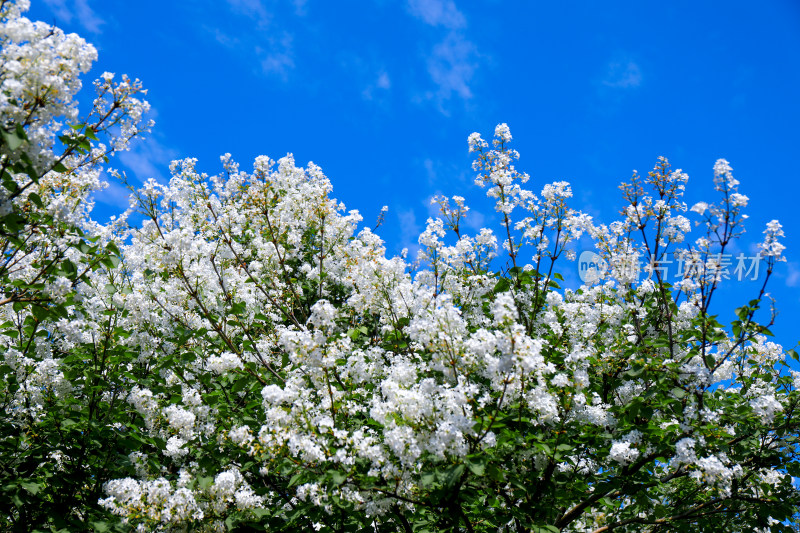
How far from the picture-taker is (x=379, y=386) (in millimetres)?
6633

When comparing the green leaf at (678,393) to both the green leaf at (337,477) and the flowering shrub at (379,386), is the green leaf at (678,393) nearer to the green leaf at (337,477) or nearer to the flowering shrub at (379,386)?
the flowering shrub at (379,386)

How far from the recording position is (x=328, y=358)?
5555 millimetres

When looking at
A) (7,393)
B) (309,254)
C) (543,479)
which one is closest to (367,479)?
(543,479)

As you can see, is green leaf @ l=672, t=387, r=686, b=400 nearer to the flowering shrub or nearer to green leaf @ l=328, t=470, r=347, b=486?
the flowering shrub

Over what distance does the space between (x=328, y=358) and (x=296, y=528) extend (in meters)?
2.84

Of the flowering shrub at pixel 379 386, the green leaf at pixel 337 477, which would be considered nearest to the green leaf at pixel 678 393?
the flowering shrub at pixel 379 386

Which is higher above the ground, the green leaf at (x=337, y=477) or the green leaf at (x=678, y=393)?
the green leaf at (x=678, y=393)

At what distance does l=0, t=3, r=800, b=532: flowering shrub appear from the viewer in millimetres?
5230

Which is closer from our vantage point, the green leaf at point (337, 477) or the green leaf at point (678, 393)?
the green leaf at point (337, 477)

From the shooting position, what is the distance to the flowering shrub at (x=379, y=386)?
5230mm

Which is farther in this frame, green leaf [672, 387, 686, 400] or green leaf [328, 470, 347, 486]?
green leaf [672, 387, 686, 400]

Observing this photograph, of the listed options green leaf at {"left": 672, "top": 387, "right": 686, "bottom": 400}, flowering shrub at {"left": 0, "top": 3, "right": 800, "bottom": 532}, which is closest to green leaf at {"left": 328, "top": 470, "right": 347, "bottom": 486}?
flowering shrub at {"left": 0, "top": 3, "right": 800, "bottom": 532}

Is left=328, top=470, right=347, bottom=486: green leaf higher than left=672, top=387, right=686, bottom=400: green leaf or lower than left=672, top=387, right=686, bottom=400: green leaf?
lower

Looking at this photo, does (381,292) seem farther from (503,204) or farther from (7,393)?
(7,393)
